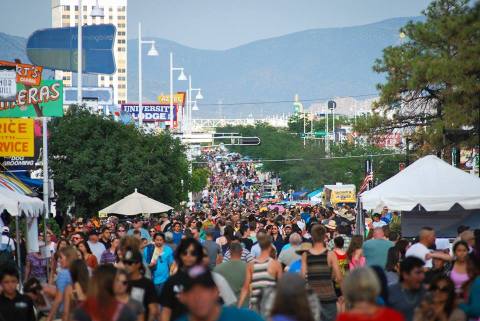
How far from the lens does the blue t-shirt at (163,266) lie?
770 inches

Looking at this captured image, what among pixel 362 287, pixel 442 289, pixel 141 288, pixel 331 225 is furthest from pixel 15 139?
pixel 362 287

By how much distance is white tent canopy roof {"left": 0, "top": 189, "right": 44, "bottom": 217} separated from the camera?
22.3 metres

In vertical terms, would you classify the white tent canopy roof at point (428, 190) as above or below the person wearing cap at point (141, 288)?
above

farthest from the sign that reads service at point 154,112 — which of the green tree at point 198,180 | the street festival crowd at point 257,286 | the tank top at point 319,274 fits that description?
the tank top at point 319,274

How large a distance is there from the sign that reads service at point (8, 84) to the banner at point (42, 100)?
0.89 metres

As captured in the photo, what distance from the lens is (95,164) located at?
47.9 m

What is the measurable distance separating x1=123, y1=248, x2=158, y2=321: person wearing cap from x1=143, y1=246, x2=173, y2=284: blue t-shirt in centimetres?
703

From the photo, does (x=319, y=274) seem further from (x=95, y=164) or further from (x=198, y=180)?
(x=198, y=180)

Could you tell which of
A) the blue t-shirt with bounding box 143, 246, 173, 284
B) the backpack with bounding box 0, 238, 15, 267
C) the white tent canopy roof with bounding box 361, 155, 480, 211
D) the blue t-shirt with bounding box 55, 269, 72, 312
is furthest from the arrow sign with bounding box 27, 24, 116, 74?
the blue t-shirt with bounding box 55, 269, 72, 312

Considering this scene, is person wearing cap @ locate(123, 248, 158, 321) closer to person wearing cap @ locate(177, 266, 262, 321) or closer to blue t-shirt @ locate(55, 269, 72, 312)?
blue t-shirt @ locate(55, 269, 72, 312)

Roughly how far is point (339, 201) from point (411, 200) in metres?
56.7

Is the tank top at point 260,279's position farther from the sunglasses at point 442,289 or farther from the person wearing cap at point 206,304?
the person wearing cap at point 206,304

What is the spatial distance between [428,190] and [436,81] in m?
11.9

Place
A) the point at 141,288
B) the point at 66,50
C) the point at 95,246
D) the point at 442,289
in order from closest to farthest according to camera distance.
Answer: the point at 442,289, the point at 141,288, the point at 95,246, the point at 66,50
